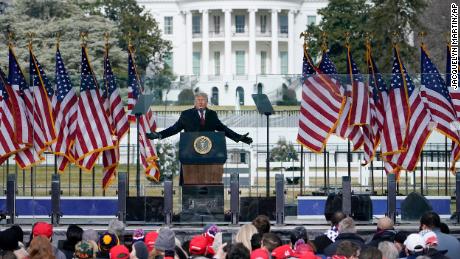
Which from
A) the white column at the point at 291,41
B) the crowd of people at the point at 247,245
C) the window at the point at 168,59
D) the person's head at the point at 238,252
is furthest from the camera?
the white column at the point at 291,41

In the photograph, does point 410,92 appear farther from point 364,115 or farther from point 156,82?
point 156,82

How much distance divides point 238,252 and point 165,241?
1.86 meters

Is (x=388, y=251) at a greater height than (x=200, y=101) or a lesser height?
lesser

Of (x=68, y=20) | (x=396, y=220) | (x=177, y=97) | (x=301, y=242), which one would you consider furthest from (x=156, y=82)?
(x=68, y=20)

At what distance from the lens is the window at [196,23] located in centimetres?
13962

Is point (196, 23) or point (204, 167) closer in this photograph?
point (204, 167)

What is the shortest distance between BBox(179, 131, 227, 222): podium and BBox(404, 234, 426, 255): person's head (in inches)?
442

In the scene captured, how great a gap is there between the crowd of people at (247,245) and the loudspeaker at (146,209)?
8010mm

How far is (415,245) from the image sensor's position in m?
22.1

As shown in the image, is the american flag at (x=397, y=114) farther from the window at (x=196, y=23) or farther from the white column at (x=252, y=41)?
the window at (x=196, y=23)

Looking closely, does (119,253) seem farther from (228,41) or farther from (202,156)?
(228,41)

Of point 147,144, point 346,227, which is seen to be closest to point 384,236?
point 346,227

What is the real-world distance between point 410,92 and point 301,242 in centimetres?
1258

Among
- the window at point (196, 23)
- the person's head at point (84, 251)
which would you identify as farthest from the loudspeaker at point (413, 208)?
the window at point (196, 23)
